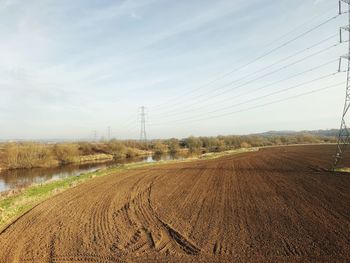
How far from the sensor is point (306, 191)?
1590cm

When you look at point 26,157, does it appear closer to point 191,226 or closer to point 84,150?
point 84,150

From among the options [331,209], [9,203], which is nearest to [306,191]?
[331,209]

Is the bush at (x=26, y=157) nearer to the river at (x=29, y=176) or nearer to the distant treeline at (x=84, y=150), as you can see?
the distant treeline at (x=84, y=150)

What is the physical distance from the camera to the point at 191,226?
1075 cm

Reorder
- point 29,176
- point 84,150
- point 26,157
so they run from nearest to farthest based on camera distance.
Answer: point 29,176 → point 26,157 → point 84,150

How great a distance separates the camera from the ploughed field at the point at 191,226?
831cm

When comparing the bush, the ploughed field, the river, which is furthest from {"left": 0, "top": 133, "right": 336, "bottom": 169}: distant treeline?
the ploughed field

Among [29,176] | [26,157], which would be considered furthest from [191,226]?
[26,157]

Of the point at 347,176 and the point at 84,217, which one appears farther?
the point at 347,176

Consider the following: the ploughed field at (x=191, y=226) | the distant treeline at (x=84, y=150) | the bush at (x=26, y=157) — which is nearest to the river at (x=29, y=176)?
the bush at (x=26, y=157)

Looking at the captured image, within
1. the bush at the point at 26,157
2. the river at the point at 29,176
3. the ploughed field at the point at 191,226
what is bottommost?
the river at the point at 29,176

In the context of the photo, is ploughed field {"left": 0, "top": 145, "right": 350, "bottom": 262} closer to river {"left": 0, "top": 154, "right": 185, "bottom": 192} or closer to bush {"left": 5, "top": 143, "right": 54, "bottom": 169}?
river {"left": 0, "top": 154, "right": 185, "bottom": 192}

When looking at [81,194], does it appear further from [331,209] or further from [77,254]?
[331,209]

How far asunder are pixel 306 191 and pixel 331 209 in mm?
3775
